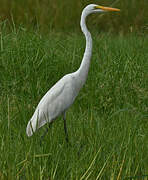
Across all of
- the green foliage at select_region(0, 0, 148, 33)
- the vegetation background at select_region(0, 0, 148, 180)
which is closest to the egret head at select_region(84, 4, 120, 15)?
the vegetation background at select_region(0, 0, 148, 180)

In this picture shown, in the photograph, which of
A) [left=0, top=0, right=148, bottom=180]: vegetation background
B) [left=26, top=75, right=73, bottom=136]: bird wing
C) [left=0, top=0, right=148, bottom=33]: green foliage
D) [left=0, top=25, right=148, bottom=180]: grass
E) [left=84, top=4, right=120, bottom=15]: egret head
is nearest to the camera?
[left=0, top=0, right=148, bottom=180]: vegetation background

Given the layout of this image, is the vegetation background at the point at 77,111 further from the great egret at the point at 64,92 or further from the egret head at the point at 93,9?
the egret head at the point at 93,9

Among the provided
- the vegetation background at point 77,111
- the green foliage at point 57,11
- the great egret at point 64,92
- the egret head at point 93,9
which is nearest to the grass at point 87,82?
the vegetation background at point 77,111

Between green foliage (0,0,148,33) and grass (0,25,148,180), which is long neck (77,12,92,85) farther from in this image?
green foliage (0,0,148,33)

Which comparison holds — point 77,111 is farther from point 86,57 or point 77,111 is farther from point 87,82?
point 86,57

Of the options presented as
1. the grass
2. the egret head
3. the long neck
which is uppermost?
the egret head

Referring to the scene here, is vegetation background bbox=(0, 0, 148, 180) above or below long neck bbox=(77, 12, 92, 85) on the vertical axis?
below

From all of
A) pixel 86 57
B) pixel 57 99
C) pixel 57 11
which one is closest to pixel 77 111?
pixel 57 99

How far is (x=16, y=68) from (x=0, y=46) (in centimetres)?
34

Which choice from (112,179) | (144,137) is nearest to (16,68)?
(144,137)

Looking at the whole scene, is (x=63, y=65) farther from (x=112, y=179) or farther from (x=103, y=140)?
(x=112, y=179)

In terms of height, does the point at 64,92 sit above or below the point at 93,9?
below

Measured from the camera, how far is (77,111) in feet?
13.0

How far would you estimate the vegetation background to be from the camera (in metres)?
2.17
